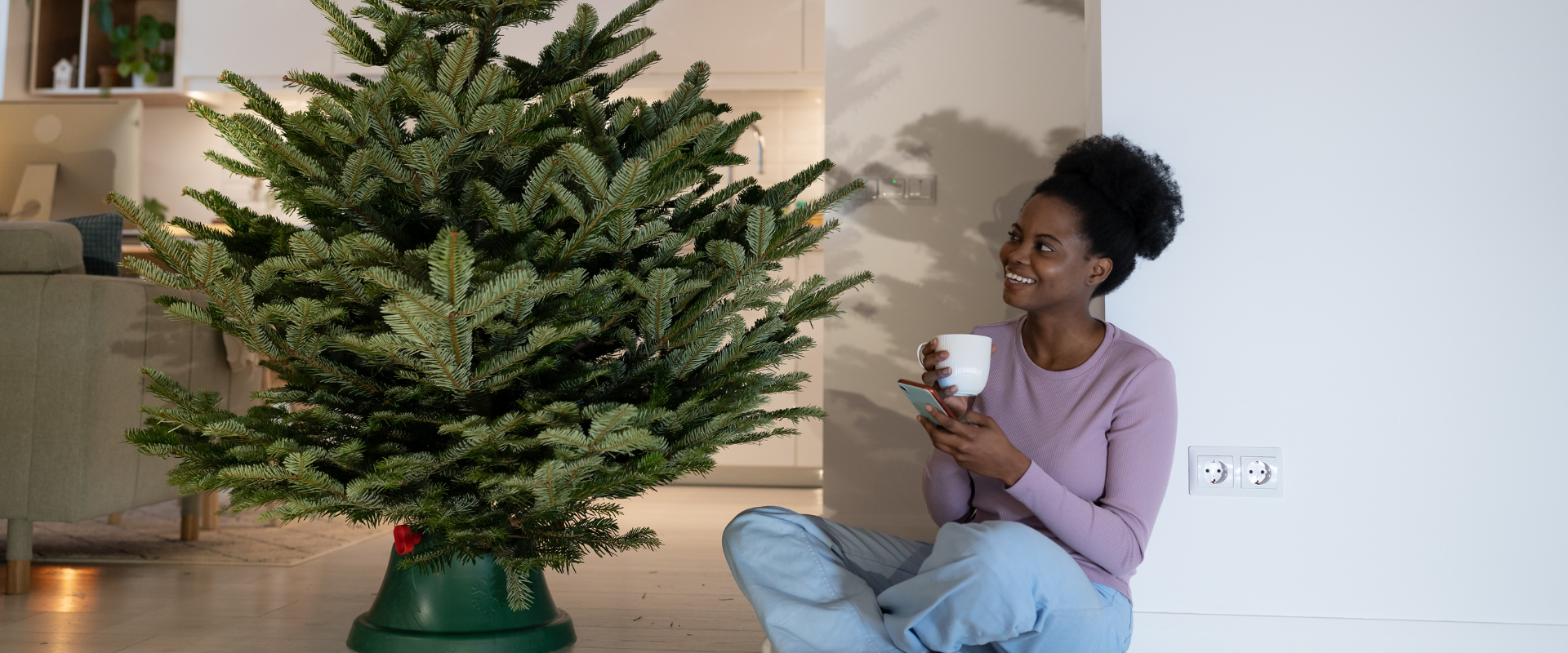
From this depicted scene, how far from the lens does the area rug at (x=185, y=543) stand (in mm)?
2258

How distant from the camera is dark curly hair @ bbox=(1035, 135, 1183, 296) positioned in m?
1.45

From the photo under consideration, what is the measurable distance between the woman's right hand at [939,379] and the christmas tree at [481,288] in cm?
18

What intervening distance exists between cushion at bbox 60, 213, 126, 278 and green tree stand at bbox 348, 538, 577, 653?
3.62 ft

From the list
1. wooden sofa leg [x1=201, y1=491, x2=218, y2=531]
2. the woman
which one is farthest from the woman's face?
wooden sofa leg [x1=201, y1=491, x2=218, y2=531]

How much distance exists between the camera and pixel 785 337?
150 cm

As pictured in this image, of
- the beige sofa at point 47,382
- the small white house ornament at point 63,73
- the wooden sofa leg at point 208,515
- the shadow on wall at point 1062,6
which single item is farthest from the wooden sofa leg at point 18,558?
the small white house ornament at point 63,73

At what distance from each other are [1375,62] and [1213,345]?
19.9 inches

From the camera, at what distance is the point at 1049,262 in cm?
142

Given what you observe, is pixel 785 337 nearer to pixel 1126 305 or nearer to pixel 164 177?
pixel 1126 305

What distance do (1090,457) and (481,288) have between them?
823 millimetres

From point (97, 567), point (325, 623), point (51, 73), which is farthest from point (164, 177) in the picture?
point (325, 623)

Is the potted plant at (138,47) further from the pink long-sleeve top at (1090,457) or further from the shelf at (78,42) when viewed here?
the pink long-sleeve top at (1090,457)

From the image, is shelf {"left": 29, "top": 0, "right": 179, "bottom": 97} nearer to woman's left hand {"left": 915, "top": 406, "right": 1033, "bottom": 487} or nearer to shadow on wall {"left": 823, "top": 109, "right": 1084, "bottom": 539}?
shadow on wall {"left": 823, "top": 109, "right": 1084, "bottom": 539}

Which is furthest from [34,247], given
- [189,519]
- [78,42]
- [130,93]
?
[78,42]
